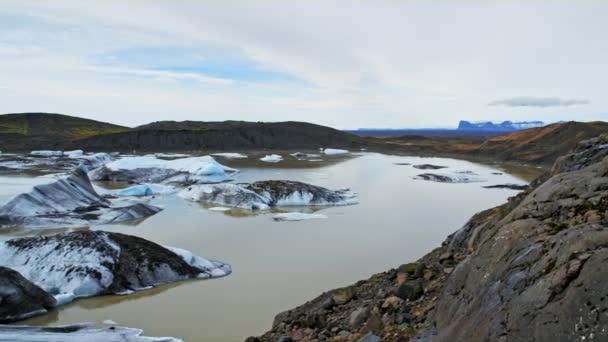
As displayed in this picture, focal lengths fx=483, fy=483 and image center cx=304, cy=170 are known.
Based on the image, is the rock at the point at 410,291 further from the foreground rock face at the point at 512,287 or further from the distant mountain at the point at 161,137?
the distant mountain at the point at 161,137

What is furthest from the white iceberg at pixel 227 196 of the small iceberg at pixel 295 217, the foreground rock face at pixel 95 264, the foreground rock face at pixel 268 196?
the foreground rock face at pixel 95 264

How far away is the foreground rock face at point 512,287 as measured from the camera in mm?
2893

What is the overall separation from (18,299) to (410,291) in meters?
6.87

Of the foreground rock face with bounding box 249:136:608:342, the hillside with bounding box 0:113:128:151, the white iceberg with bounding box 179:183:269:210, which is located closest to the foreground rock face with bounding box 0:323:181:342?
the foreground rock face with bounding box 249:136:608:342

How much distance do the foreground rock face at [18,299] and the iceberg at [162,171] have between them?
2114 centimetres

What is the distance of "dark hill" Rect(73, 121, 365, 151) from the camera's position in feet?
213

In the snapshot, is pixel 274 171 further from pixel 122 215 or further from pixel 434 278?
pixel 434 278

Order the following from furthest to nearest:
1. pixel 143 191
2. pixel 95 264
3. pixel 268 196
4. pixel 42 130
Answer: pixel 42 130 → pixel 143 191 → pixel 268 196 → pixel 95 264

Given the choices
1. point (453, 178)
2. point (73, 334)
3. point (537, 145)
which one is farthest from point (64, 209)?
point (537, 145)

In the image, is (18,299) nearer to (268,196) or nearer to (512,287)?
(512,287)

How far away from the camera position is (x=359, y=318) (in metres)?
5.45

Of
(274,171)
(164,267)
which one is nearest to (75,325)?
(164,267)

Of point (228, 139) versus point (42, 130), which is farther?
point (42, 130)

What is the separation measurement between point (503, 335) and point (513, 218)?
6.12ft
